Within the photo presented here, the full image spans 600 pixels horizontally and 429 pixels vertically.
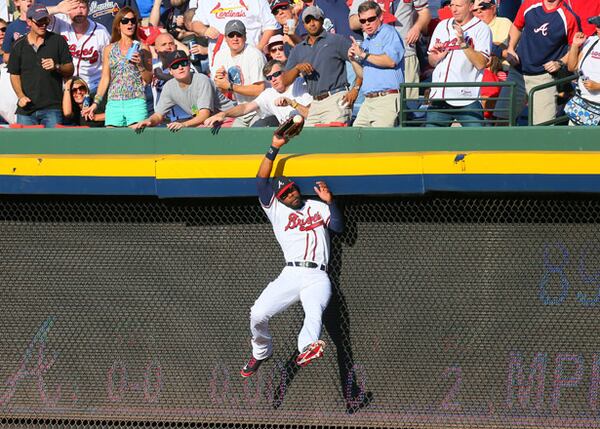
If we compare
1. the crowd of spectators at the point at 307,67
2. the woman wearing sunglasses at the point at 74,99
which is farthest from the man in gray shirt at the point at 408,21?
the woman wearing sunglasses at the point at 74,99

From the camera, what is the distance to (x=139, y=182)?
25.0ft

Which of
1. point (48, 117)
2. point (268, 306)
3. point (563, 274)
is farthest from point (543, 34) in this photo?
point (48, 117)

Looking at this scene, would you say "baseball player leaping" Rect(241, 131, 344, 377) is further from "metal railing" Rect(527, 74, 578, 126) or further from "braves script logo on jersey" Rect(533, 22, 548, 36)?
"braves script logo on jersey" Rect(533, 22, 548, 36)

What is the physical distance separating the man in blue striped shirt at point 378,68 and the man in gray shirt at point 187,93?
1236 millimetres

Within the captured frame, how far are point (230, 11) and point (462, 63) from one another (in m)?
2.63

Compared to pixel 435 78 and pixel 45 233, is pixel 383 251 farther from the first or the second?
pixel 45 233

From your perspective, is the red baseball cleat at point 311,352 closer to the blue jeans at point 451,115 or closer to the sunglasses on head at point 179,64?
the blue jeans at point 451,115

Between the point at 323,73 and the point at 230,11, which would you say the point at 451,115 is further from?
the point at 230,11

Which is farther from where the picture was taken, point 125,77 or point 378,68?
point 125,77

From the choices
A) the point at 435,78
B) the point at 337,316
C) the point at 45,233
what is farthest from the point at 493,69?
the point at 45,233

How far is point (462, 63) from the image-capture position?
8430mm

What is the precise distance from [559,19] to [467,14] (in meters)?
0.88

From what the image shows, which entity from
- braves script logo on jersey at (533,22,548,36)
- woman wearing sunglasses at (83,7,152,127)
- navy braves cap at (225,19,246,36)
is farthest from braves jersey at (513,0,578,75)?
woman wearing sunglasses at (83,7,152,127)

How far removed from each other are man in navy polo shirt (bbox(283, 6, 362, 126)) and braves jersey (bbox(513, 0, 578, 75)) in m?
1.61
